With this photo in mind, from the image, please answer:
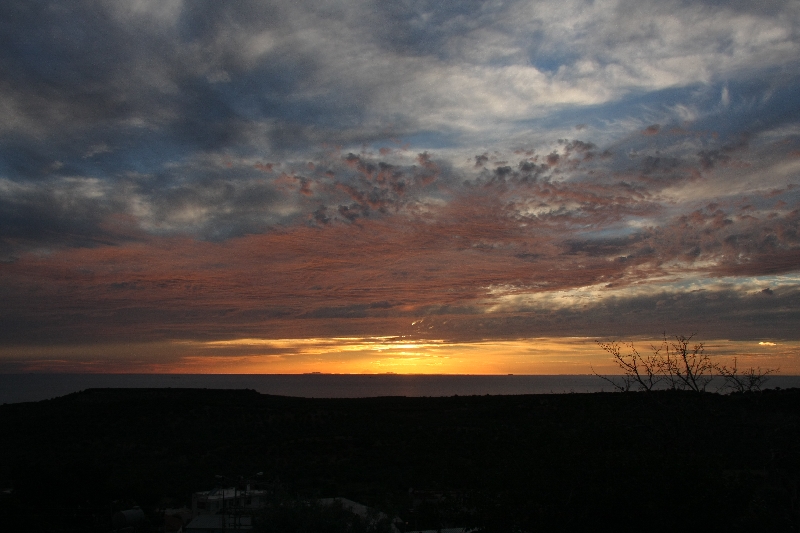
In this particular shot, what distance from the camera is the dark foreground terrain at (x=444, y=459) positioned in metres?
10.5

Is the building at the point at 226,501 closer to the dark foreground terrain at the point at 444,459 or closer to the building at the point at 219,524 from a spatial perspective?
the building at the point at 219,524

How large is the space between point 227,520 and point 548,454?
35.6ft

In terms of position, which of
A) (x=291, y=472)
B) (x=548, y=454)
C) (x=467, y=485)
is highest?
(x=548, y=454)

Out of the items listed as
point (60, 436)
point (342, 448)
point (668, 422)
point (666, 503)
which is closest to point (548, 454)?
point (666, 503)

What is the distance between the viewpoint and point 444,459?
3122 centimetres

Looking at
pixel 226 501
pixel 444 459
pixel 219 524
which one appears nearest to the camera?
pixel 219 524

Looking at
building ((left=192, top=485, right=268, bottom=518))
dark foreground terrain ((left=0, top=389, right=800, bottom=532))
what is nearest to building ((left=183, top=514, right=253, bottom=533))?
building ((left=192, top=485, right=268, bottom=518))

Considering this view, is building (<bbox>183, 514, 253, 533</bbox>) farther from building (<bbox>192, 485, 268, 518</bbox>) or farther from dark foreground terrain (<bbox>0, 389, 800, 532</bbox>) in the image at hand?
dark foreground terrain (<bbox>0, 389, 800, 532</bbox>)

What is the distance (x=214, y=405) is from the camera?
179 ft

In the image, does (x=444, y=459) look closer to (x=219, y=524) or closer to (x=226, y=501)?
(x=226, y=501)

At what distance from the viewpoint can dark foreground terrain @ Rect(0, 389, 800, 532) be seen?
10.5 m

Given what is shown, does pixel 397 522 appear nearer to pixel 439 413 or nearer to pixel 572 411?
pixel 572 411

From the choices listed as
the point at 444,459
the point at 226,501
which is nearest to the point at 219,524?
the point at 226,501

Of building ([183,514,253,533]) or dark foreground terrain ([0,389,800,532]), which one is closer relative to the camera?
dark foreground terrain ([0,389,800,532])
